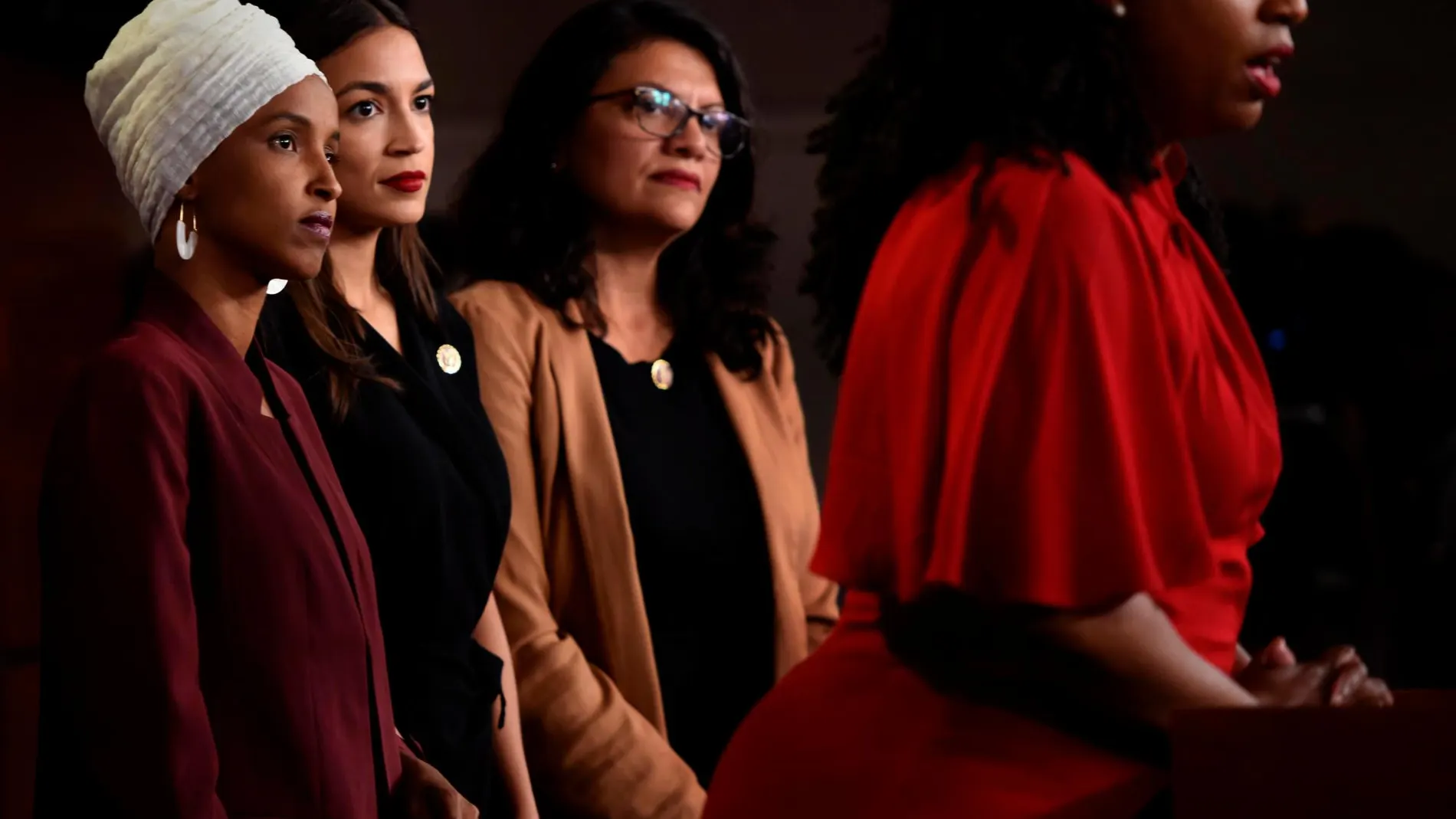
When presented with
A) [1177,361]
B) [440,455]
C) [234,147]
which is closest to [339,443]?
[440,455]

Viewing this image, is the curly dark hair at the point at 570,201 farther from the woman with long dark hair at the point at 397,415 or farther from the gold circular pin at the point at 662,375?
the woman with long dark hair at the point at 397,415

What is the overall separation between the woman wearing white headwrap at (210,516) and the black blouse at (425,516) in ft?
0.84

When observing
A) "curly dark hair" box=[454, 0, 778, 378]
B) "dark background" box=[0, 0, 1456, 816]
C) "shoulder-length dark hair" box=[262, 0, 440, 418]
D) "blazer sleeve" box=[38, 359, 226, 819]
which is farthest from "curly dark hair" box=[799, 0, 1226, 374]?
"dark background" box=[0, 0, 1456, 816]

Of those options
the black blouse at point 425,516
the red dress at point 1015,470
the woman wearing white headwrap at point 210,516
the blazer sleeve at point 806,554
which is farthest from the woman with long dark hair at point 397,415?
the blazer sleeve at point 806,554

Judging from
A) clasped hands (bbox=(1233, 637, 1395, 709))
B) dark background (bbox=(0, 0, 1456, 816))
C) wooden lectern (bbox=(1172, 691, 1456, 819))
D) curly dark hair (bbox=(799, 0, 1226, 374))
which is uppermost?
curly dark hair (bbox=(799, 0, 1226, 374))

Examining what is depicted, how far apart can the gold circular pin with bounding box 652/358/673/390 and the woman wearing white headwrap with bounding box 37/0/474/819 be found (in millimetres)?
1017

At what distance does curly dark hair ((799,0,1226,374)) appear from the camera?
4.64 ft

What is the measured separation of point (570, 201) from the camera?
2.45 m

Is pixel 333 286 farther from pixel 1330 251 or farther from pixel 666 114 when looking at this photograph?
pixel 1330 251

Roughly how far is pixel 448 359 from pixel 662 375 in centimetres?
52

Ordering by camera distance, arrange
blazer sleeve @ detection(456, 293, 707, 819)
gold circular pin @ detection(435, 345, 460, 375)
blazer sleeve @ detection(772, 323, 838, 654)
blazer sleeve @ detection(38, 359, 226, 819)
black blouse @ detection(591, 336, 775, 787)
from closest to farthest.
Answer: blazer sleeve @ detection(38, 359, 226, 819) → gold circular pin @ detection(435, 345, 460, 375) → blazer sleeve @ detection(456, 293, 707, 819) → black blouse @ detection(591, 336, 775, 787) → blazer sleeve @ detection(772, 323, 838, 654)

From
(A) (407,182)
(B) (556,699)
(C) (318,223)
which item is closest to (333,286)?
(A) (407,182)

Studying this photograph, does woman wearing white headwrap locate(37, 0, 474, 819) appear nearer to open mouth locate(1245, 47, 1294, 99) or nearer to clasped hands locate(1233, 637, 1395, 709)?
clasped hands locate(1233, 637, 1395, 709)

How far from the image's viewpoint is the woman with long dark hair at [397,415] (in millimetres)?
1686
